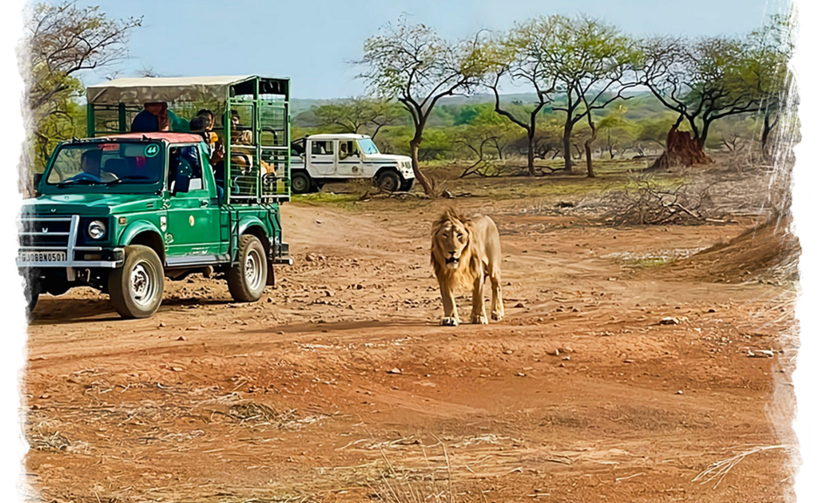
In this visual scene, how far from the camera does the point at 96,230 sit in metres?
11.3

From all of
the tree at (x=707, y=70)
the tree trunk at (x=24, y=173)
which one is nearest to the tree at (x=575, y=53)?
the tree at (x=707, y=70)

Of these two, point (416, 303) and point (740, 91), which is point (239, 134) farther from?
point (740, 91)

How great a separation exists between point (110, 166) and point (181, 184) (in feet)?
2.77

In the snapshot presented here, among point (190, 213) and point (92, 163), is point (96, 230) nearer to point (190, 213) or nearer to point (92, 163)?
point (92, 163)

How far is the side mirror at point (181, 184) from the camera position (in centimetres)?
1238

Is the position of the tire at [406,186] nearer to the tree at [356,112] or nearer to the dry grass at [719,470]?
the tree at [356,112]

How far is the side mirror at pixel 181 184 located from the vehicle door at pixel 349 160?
2260cm

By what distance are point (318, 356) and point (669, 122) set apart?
215 ft

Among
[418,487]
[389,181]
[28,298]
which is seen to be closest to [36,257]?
[28,298]

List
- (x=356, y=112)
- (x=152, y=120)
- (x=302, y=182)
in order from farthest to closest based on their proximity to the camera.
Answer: (x=356, y=112) < (x=302, y=182) < (x=152, y=120)

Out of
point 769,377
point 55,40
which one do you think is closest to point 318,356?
point 769,377

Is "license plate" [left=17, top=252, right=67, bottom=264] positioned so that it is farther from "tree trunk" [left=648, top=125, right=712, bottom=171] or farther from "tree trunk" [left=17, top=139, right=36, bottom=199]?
"tree trunk" [left=648, top=125, right=712, bottom=171]

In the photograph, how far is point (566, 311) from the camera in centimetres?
1208

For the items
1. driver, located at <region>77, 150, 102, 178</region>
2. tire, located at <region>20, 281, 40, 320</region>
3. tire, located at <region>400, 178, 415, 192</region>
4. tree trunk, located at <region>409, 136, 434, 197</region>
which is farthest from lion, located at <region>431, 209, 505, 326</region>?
tire, located at <region>400, 178, 415, 192</region>
